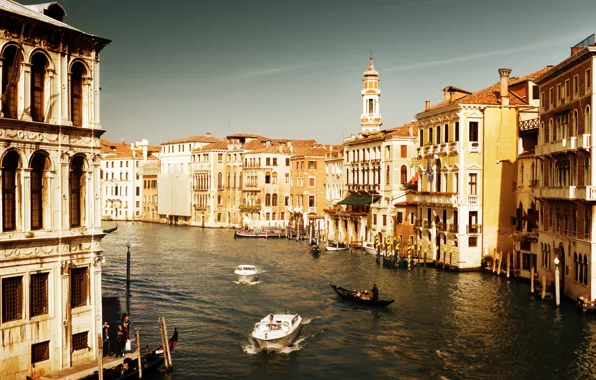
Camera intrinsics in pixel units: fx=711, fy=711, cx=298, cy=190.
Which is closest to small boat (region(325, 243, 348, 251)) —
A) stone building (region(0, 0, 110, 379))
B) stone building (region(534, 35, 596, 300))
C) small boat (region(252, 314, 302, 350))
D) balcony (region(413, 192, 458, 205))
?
balcony (region(413, 192, 458, 205))

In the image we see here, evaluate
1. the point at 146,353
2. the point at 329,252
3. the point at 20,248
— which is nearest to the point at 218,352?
the point at 146,353

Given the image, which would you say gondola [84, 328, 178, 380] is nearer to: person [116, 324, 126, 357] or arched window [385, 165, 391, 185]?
person [116, 324, 126, 357]

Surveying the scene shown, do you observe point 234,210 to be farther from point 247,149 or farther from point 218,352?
point 218,352

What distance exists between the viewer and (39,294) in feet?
55.3

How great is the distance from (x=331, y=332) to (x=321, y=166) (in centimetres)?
4888

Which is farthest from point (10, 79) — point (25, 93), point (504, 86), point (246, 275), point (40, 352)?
point (504, 86)

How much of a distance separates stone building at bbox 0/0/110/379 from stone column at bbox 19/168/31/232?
2 centimetres

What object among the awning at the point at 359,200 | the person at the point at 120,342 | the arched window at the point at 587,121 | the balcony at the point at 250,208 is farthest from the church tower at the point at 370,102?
the person at the point at 120,342

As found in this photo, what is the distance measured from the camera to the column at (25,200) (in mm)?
16438

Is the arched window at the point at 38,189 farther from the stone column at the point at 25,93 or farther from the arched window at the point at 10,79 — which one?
the arched window at the point at 10,79

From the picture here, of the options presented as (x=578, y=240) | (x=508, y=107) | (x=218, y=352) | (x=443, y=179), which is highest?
(x=508, y=107)

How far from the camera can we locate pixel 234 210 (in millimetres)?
84062

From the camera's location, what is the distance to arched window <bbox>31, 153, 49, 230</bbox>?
16.8 meters

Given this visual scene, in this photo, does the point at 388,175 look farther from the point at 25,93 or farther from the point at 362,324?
the point at 25,93
